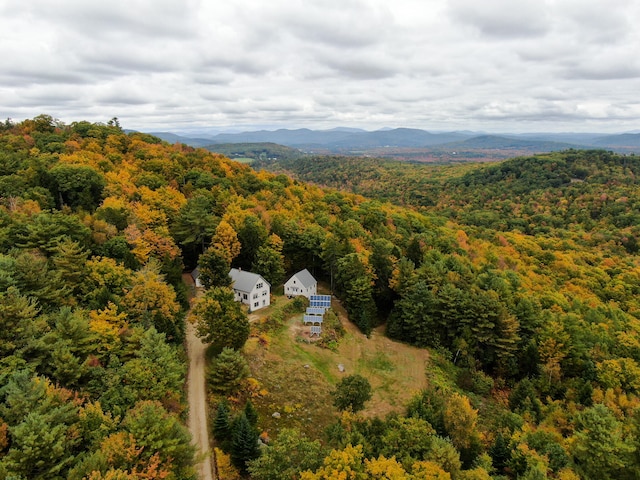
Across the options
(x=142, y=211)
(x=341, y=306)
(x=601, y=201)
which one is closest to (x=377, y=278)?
(x=341, y=306)

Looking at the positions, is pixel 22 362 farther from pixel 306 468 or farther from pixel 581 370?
pixel 581 370

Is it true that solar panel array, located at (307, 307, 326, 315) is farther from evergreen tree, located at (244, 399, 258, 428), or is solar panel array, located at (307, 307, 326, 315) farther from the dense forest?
evergreen tree, located at (244, 399, 258, 428)

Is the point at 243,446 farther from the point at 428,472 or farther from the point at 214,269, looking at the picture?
the point at 214,269

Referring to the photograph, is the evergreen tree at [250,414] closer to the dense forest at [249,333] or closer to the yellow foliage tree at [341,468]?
the dense forest at [249,333]

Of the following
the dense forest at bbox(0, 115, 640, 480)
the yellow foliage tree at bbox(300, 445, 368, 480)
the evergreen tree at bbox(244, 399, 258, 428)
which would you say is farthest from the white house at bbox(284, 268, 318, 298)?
the yellow foliage tree at bbox(300, 445, 368, 480)

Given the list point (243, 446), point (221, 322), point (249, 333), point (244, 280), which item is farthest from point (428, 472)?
point (244, 280)

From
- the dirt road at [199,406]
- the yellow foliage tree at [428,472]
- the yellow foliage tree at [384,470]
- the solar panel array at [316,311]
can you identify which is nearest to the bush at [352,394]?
the yellow foliage tree at [384,470]
